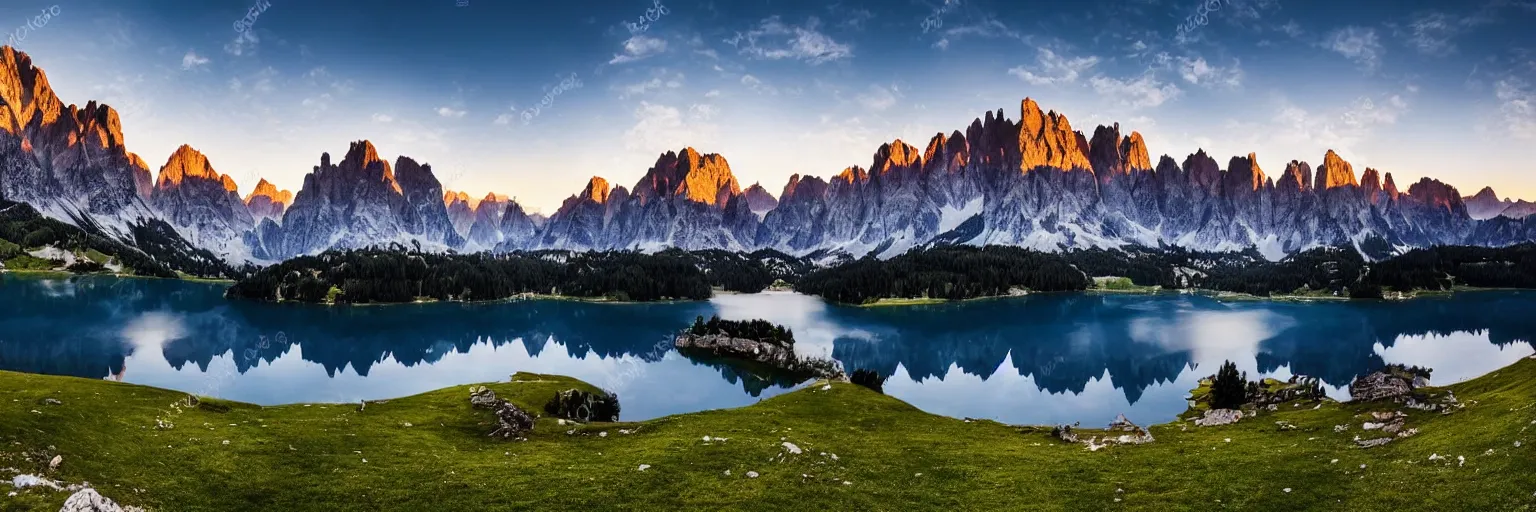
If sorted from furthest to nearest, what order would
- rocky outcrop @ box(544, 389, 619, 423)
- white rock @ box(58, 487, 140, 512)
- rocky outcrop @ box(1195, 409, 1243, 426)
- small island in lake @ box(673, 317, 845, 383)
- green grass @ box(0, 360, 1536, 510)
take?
small island in lake @ box(673, 317, 845, 383), rocky outcrop @ box(544, 389, 619, 423), rocky outcrop @ box(1195, 409, 1243, 426), green grass @ box(0, 360, 1536, 510), white rock @ box(58, 487, 140, 512)

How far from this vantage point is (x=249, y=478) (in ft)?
88.5

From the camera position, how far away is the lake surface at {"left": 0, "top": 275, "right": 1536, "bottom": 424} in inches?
3408

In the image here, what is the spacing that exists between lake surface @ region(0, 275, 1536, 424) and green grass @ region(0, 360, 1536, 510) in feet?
114

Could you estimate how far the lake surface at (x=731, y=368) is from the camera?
86562 millimetres

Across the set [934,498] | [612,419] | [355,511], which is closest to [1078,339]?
[612,419]

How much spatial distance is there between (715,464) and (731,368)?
263 feet

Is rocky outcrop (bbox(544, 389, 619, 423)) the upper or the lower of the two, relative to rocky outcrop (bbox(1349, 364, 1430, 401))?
lower

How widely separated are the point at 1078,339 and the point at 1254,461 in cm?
11672

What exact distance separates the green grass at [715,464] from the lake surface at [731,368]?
34.7m

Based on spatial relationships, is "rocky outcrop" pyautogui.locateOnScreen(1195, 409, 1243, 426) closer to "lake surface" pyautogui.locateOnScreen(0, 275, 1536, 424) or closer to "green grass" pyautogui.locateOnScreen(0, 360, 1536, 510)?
"green grass" pyautogui.locateOnScreen(0, 360, 1536, 510)

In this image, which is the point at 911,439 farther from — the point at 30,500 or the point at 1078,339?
the point at 1078,339

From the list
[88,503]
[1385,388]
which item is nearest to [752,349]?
[1385,388]

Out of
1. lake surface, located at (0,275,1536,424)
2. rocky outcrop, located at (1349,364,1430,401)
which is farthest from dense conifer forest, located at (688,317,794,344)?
rocky outcrop, located at (1349,364,1430,401)

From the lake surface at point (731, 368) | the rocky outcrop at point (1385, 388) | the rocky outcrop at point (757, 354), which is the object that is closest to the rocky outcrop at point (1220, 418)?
the rocky outcrop at point (1385, 388)
